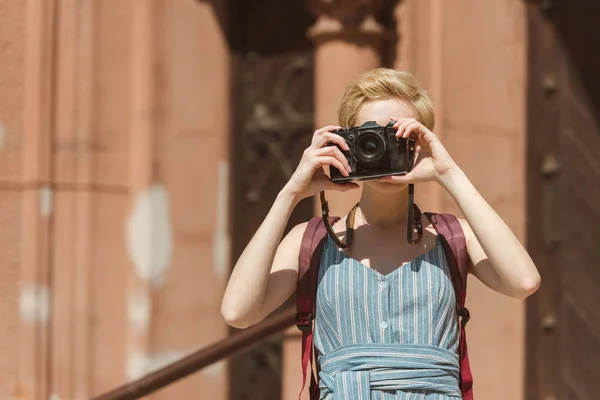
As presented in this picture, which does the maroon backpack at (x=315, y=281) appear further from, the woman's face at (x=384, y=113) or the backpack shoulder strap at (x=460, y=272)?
the woman's face at (x=384, y=113)

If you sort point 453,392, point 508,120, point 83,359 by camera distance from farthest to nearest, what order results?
point 83,359
point 508,120
point 453,392

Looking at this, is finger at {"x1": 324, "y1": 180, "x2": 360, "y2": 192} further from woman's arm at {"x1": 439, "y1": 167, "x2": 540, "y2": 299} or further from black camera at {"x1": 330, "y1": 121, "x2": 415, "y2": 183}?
woman's arm at {"x1": 439, "y1": 167, "x2": 540, "y2": 299}

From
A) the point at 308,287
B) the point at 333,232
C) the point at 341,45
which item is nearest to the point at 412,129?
the point at 333,232

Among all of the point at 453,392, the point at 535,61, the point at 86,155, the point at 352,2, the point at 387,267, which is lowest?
the point at 453,392

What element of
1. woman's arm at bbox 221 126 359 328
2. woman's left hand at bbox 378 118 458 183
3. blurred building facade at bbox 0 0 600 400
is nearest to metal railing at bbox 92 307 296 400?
blurred building facade at bbox 0 0 600 400

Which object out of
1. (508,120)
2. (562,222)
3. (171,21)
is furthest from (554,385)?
(171,21)

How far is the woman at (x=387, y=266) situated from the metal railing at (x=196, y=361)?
1191 millimetres

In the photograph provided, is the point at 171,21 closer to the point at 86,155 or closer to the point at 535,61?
the point at 86,155

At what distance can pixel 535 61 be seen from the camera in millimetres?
3898

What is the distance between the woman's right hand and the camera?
1.80m

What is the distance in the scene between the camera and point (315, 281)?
1.85 metres

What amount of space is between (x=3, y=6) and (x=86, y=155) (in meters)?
0.81

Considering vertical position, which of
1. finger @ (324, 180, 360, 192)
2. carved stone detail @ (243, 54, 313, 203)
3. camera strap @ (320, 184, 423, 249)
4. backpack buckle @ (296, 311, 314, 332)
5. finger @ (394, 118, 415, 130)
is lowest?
backpack buckle @ (296, 311, 314, 332)

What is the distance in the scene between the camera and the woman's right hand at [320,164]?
1.80 m
